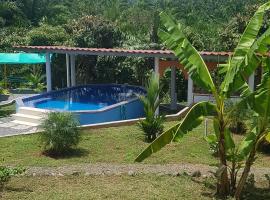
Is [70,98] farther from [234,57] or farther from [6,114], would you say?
[234,57]

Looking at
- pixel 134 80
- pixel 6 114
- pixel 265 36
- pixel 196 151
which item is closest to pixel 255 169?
pixel 196 151

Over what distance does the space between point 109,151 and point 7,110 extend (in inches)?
351

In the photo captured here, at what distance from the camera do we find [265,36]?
6875 mm

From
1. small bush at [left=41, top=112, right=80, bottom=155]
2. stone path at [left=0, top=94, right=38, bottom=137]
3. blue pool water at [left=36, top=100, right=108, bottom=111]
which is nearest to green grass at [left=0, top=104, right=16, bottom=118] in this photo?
stone path at [left=0, top=94, right=38, bottom=137]

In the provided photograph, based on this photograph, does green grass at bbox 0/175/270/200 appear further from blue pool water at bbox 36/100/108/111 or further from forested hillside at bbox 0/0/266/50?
forested hillside at bbox 0/0/266/50

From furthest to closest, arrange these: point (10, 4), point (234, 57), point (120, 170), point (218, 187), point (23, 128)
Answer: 1. point (10, 4)
2. point (23, 128)
3. point (120, 170)
4. point (218, 187)
5. point (234, 57)

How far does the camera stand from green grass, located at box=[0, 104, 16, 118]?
1850 cm

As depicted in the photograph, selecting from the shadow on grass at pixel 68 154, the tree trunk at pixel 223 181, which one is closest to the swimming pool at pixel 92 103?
the shadow on grass at pixel 68 154

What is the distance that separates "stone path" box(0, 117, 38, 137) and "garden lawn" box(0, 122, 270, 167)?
1299 mm

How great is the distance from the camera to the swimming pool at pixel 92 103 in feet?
56.0

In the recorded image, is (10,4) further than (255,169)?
Yes

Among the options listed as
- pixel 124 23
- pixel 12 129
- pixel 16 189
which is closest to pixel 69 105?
pixel 12 129

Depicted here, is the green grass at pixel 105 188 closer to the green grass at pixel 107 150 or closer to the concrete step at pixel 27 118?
the green grass at pixel 107 150

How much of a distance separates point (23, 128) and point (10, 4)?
85.2ft
